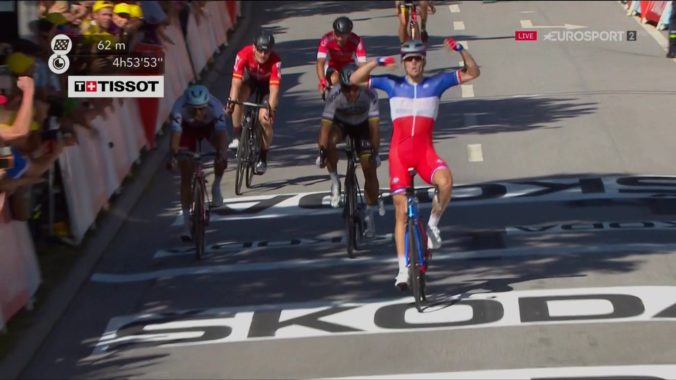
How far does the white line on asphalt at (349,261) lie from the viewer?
15.3 m

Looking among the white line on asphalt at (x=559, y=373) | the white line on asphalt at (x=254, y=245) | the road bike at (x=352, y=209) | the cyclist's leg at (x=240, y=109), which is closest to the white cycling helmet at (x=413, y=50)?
the road bike at (x=352, y=209)

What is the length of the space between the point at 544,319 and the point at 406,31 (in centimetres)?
1796

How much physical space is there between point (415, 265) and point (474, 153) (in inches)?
330

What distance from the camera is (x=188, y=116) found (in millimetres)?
16156

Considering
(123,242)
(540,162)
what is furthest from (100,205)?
(540,162)

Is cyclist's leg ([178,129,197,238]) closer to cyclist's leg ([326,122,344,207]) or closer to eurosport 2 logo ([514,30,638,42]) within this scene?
cyclist's leg ([326,122,344,207])

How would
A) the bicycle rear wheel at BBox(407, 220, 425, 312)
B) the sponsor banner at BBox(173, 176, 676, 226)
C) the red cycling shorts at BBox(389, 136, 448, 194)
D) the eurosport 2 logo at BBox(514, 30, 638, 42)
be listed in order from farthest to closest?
the eurosport 2 logo at BBox(514, 30, 638, 42), the sponsor banner at BBox(173, 176, 676, 226), the red cycling shorts at BBox(389, 136, 448, 194), the bicycle rear wheel at BBox(407, 220, 425, 312)

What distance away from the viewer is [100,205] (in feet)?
58.0

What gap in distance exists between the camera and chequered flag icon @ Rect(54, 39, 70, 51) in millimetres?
17031

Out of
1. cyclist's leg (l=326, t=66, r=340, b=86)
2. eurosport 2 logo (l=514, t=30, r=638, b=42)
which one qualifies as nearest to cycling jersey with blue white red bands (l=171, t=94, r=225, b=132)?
cyclist's leg (l=326, t=66, r=340, b=86)

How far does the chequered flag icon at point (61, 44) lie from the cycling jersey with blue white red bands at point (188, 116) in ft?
5.70

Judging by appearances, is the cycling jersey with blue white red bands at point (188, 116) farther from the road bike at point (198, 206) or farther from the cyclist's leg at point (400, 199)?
the cyclist's leg at point (400, 199)

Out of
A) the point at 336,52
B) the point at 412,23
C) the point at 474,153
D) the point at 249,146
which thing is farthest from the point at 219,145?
the point at 412,23

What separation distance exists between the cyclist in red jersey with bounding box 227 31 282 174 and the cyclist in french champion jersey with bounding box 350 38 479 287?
4.98 metres
